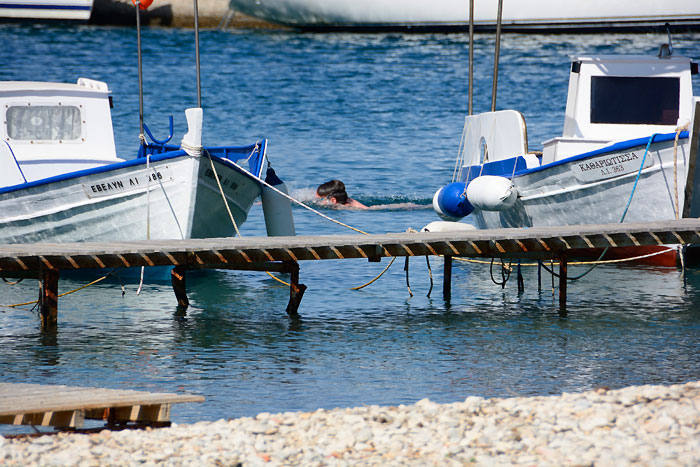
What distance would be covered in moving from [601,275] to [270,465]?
1030 cm

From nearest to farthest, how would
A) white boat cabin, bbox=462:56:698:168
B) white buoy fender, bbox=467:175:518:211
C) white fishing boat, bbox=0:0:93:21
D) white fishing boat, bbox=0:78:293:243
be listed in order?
1. white fishing boat, bbox=0:78:293:243
2. white buoy fender, bbox=467:175:518:211
3. white boat cabin, bbox=462:56:698:168
4. white fishing boat, bbox=0:0:93:21

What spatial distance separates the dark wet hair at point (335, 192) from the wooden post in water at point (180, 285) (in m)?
11.5

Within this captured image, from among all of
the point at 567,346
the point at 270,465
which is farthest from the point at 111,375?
the point at 567,346

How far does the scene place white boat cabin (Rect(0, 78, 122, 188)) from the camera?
14805 millimetres

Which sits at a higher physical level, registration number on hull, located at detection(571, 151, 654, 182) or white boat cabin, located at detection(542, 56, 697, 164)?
white boat cabin, located at detection(542, 56, 697, 164)

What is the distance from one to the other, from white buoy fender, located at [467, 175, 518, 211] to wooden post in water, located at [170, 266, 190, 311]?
14.6ft

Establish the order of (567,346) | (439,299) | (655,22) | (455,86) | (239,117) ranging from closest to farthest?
1. (567,346)
2. (439,299)
3. (239,117)
4. (455,86)
5. (655,22)

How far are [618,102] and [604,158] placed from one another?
186 centimetres

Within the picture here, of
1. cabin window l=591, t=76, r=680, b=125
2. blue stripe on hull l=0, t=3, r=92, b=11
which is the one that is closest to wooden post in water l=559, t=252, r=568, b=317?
cabin window l=591, t=76, r=680, b=125

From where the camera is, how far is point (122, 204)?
1355cm

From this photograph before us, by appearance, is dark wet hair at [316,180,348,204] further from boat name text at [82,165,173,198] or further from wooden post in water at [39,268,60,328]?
wooden post in water at [39,268,60,328]

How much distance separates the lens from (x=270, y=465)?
21.0 feet

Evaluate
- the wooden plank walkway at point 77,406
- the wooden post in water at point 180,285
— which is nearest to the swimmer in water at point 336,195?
the wooden post in water at point 180,285

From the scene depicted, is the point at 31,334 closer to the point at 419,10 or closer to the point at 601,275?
the point at 601,275
